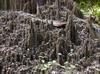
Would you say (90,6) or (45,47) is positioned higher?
(90,6)

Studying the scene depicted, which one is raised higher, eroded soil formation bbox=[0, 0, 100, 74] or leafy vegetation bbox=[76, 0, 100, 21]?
leafy vegetation bbox=[76, 0, 100, 21]

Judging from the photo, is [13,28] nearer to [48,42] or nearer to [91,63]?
[48,42]

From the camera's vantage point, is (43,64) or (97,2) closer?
(43,64)

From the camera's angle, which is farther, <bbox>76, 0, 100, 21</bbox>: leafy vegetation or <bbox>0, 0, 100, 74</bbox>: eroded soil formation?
<bbox>76, 0, 100, 21</bbox>: leafy vegetation

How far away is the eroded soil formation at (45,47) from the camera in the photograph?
3588 millimetres

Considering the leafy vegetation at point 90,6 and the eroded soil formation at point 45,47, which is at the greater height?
the leafy vegetation at point 90,6

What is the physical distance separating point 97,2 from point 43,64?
18.7ft

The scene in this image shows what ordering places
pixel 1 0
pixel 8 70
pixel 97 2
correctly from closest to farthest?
pixel 8 70 < pixel 1 0 < pixel 97 2

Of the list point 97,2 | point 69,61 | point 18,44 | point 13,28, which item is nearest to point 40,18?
point 13,28

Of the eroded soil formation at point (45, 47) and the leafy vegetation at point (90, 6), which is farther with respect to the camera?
the leafy vegetation at point (90, 6)

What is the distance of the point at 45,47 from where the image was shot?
392 centimetres

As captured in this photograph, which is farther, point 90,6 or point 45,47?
point 90,6

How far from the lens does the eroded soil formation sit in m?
3.59

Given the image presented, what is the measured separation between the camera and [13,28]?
14.2 feet
